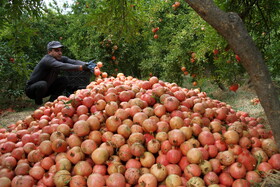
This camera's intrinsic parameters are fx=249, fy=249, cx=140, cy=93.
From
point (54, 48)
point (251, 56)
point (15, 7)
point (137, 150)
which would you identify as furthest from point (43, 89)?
point (251, 56)

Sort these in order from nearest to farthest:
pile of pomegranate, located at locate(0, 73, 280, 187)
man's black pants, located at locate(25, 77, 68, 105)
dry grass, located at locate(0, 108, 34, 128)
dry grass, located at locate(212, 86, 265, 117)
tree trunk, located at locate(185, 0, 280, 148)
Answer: tree trunk, located at locate(185, 0, 280, 148) < pile of pomegranate, located at locate(0, 73, 280, 187) < dry grass, located at locate(212, 86, 265, 117) < dry grass, located at locate(0, 108, 34, 128) < man's black pants, located at locate(25, 77, 68, 105)

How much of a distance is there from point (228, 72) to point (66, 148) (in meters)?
2.47

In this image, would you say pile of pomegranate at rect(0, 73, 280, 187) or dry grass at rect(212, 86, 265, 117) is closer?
pile of pomegranate at rect(0, 73, 280, 187)

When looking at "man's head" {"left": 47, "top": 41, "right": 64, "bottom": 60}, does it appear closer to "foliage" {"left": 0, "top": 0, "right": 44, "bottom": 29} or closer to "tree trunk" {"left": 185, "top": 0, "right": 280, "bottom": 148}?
"foliage" {"left": 0, "top": 0, "right": 44, "bottom": 29}

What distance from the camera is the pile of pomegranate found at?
223cm

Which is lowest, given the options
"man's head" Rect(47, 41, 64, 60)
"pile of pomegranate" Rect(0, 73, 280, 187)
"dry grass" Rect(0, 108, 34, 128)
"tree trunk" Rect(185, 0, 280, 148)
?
"dry grass" Rect(0, 108, 34, 128)

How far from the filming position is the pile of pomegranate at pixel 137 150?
7.32 feet

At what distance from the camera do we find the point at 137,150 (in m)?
2.36

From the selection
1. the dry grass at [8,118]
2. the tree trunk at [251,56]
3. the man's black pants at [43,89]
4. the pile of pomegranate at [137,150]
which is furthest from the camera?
the man's black pants at [43,89]

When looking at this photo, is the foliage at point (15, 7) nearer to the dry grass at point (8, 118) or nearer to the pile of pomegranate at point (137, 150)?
the pile of pomegranate at point (137, 150)

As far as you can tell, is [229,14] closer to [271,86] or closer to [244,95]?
[271,86]

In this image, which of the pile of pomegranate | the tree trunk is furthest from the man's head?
the tree trunk

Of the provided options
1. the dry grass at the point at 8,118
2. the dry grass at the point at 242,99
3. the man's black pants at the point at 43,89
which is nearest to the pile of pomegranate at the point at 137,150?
the dry grass at the point at 242,99

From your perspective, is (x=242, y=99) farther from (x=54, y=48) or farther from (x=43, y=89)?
(x=43, y=89)
